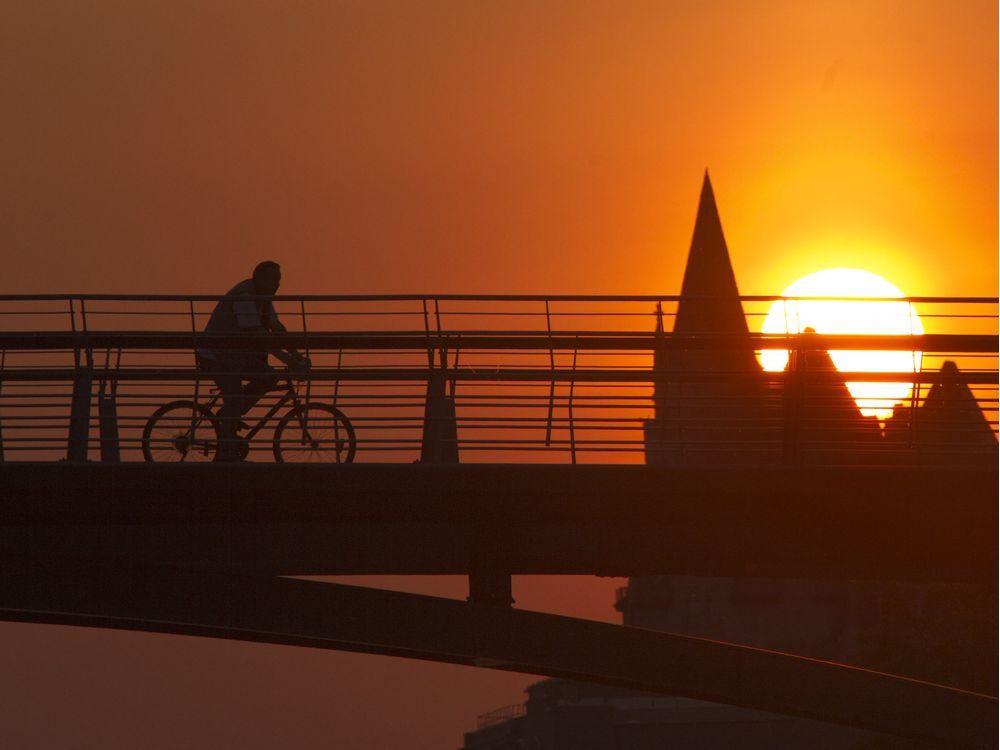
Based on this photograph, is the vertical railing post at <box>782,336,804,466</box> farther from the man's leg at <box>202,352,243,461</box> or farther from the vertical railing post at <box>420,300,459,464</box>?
the man's leg at <box>202,352,243,461</box>

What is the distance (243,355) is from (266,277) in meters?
0.66

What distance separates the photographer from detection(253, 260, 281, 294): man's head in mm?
14469

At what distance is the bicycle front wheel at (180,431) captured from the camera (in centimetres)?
1466

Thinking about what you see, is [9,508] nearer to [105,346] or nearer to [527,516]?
[105,346]

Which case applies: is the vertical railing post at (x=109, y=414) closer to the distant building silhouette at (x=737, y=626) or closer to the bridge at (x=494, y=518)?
the bridge at (x=494, y=518)

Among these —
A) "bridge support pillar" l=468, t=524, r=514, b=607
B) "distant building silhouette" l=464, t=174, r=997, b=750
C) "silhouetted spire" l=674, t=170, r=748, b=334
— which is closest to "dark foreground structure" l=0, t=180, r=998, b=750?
"bridge support pillar" l=468, t=524, r=514, b=607

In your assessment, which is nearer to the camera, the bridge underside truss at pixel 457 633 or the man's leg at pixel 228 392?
the bridge underside truss at pixel 457 633

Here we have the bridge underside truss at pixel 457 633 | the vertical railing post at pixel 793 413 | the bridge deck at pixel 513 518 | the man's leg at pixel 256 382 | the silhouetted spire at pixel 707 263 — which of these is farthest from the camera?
the silhouetted spire at pixel 707 263

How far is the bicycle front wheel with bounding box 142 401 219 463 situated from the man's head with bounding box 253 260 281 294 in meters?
1.03

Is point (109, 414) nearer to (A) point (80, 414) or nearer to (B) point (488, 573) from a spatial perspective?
(A) point (80, 414)

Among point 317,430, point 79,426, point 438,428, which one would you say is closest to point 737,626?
point 317,430

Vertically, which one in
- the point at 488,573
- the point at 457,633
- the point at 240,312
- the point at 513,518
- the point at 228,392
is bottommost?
the point at 457,633

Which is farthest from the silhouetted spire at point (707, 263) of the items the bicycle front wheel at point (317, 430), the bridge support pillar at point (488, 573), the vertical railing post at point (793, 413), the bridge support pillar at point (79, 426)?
the bridge support pillar at point (79, 426)

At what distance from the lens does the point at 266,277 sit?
1451 centimetres
